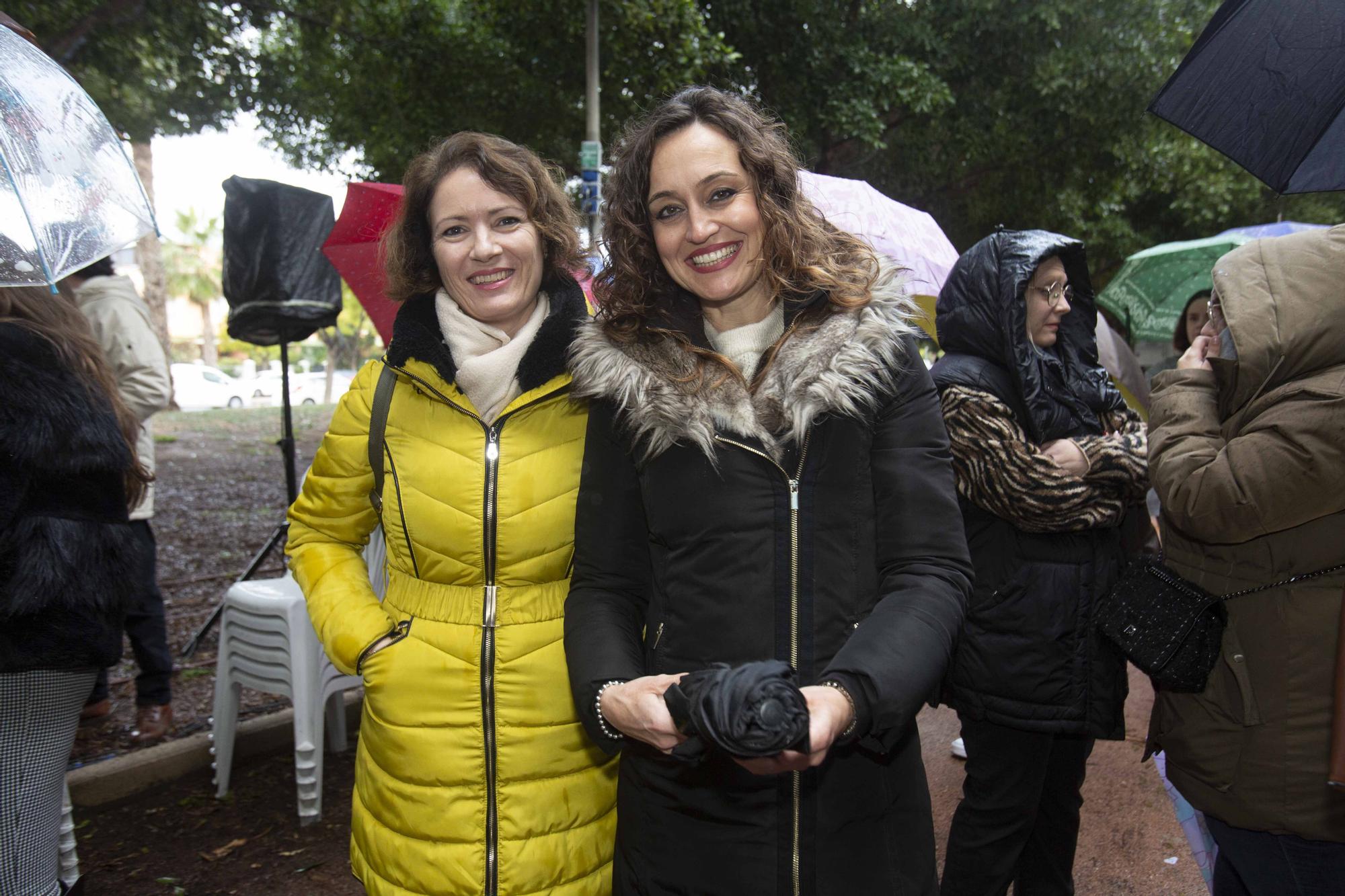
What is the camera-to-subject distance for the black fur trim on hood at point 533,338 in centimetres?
212

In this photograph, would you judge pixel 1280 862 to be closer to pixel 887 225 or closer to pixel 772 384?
pixel 772 384

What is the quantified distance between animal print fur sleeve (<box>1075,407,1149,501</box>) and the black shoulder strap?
1926mm

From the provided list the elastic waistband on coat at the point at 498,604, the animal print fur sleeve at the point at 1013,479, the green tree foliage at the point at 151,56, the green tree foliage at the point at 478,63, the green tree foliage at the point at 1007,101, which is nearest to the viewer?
the elastic waistband on coat at the point at 498,604

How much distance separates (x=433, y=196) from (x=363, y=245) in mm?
2560

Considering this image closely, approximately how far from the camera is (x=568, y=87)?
968 cm

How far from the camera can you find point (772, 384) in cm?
177

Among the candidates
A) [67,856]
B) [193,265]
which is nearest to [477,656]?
[67,856]

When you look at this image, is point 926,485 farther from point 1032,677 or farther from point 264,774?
point 264,774

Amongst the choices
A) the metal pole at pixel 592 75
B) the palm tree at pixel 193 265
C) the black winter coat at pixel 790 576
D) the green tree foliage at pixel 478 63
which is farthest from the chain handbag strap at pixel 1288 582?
the palm tree at pixel 193 265

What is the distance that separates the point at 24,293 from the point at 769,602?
218cm

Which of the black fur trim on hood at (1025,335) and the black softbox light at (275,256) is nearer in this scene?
the black fur trim on hood at (1025,335)

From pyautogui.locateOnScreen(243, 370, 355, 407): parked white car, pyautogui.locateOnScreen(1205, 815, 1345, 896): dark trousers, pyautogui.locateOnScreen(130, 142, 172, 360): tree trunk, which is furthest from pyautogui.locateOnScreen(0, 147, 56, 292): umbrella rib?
pyautogui.locateOnScreen(243, 370, 355, 407): parked white car

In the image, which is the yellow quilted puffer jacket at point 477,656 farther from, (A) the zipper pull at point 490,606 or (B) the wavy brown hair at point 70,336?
(B) the wavy brown hair at point 70,336

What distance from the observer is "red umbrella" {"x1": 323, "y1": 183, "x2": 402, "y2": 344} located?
14.7 feet
